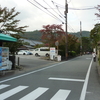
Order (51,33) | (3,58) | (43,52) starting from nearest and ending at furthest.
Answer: (3,58), (51,33), (43,52)

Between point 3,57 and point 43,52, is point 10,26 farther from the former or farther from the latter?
point 43,52

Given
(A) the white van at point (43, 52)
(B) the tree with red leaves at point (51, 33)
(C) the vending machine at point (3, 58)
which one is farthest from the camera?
(A) the white van at point (43, 52)

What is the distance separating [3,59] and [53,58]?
14528 mm

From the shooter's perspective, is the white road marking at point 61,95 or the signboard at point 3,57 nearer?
the white road marking at point 61,95

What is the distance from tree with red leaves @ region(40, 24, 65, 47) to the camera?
3100cm

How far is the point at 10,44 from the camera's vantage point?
13.8 m

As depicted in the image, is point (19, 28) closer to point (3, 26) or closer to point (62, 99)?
point (3, 26)

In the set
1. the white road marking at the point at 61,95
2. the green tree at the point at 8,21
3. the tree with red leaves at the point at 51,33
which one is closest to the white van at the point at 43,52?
the tree with red leaves at the point at 51,33

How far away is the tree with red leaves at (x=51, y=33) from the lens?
102 feet

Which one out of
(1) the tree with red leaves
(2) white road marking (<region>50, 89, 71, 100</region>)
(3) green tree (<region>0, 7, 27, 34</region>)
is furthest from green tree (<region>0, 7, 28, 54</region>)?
(1) the tree with red leaves

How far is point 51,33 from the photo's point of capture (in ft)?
103

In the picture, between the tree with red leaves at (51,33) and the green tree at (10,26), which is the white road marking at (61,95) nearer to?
the green tree at (10,26)

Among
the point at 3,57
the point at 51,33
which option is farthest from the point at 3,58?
the point at 51,33

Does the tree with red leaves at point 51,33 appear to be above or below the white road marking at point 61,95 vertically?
above
